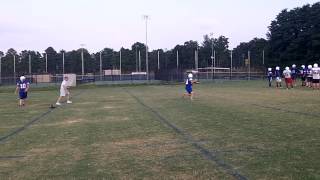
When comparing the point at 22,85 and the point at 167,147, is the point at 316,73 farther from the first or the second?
the point at 167,147

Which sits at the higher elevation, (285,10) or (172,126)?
(285,10)

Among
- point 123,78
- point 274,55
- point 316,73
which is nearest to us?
point 316,73

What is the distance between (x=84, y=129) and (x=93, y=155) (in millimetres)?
4714

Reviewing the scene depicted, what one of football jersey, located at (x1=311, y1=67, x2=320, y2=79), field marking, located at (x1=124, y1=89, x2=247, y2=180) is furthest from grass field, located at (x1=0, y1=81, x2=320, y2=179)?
football jersey, located at (x1=311, y1=67, x2=320, y2=79)

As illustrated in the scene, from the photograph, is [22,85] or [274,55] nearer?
[22,85]

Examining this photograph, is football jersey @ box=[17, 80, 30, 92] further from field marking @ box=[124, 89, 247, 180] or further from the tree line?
the tree line

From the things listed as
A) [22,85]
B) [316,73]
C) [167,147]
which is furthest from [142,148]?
[316,73]

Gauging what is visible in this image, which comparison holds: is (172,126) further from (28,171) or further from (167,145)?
(28,171)

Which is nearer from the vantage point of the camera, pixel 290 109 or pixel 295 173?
pixel 295 173

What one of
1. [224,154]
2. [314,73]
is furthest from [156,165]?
[314,73]

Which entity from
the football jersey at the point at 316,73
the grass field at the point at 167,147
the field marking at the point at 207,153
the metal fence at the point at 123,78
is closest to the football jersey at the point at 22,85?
the grass field at the point at 167,147

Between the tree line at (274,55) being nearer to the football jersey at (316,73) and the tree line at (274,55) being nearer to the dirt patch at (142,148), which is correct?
the football jersey at (316,73)

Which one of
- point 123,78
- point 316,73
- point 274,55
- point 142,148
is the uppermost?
point 274,55

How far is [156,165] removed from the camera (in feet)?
28.2
